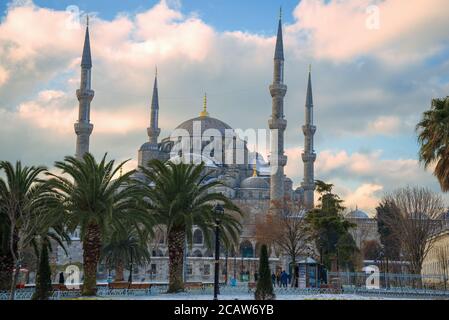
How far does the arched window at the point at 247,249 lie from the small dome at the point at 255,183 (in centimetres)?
1186

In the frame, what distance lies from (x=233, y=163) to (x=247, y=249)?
68.1ft

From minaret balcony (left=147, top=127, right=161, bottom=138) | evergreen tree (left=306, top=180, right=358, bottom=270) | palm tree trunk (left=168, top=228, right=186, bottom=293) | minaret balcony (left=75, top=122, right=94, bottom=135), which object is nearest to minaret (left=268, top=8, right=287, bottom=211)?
minaret balcony (left=75, top=122, right=94, bottom=135)

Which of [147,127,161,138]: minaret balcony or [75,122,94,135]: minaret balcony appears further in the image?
[147,127,161,138]: minaret balcony

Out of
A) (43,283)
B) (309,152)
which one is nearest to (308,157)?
(309,152)

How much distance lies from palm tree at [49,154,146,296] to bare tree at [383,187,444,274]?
76.2 ft

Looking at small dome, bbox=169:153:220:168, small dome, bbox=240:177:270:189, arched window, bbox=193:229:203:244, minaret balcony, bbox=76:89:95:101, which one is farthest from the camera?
small dome, bbox=169:153:220:168

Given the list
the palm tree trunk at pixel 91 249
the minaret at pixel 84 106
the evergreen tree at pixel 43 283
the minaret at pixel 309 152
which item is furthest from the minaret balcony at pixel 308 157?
the evergreen tree at pixel 43 283

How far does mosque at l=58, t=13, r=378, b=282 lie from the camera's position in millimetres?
62719

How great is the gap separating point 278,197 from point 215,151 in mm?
28396

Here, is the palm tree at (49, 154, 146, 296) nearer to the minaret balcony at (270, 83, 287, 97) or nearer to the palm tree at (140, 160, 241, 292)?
the palm tree at (140, 160, 241, 292)

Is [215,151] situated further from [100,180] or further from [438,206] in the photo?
[100,180]

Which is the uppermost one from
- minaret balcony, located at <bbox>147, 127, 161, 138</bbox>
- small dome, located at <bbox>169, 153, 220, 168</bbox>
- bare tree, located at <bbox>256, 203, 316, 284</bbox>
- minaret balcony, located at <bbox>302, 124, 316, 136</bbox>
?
minaret balcony, located at <bbox>147, 127, 161, 138</bbox>
